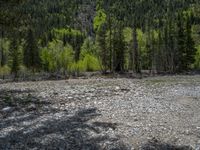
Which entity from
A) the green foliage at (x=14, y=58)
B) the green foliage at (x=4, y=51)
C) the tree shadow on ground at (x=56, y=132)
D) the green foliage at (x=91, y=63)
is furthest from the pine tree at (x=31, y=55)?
the tree shadow on ground at (x=56, y=132)

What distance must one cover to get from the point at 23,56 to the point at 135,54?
92.5ft

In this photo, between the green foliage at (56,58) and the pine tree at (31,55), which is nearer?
the pine tree at (31,55)

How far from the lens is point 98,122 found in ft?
60.0

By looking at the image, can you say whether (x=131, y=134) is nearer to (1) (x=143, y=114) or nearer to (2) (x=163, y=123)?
(2) (x=163, y=123)

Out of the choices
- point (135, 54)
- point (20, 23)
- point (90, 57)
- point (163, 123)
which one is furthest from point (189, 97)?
point (90, 57)

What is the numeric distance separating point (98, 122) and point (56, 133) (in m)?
2.64

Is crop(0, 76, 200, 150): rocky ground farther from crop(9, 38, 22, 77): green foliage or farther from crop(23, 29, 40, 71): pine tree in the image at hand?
crop(23, 29, 40, 71): pine tree

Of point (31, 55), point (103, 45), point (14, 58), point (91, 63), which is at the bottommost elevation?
point (91, 63)

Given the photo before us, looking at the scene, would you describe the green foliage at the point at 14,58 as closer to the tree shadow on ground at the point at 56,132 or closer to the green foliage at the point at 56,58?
the green foliage at the point at 56,58

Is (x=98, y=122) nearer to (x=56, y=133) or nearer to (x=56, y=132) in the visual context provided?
(x=56, y=132)

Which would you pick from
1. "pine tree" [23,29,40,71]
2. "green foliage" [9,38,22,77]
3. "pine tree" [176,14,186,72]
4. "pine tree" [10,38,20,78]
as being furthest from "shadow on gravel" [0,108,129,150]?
"pine tree" [23,29,40,71]

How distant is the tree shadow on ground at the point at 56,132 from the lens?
1456 cm

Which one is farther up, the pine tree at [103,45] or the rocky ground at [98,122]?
the pine tree at [103,45]

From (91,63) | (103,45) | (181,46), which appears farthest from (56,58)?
(181,46)
